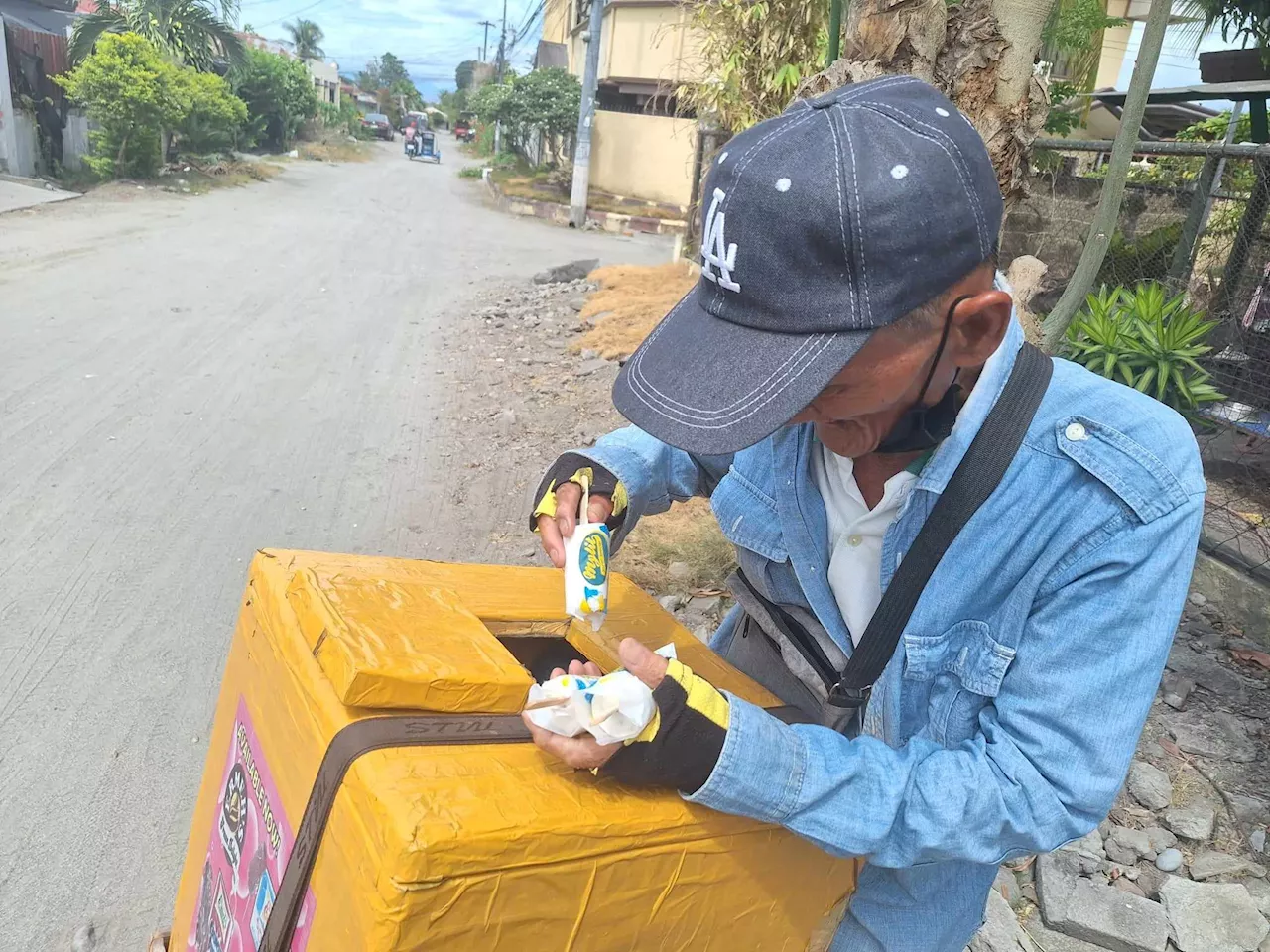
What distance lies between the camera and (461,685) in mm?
1116

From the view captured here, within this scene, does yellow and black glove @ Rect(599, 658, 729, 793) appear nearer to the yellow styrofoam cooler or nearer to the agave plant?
the yellow styrofoam cooler

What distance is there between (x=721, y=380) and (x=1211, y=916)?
217 centimetres

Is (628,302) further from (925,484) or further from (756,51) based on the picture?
(925,484)

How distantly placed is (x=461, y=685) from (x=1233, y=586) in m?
3.70

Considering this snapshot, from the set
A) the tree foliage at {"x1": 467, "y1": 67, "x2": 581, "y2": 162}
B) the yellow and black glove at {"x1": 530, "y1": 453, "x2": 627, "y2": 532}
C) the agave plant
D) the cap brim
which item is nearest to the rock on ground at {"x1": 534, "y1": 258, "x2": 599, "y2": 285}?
the agave plant

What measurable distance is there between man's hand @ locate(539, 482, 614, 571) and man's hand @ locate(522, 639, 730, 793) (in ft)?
1.36

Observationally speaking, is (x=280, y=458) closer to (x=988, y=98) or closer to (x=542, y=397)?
(x=542, y=397)

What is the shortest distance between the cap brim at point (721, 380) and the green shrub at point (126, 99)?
18.0 metres

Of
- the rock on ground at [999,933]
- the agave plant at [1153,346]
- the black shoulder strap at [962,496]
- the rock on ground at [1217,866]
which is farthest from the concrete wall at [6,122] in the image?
the rock on ground at [1217,866]

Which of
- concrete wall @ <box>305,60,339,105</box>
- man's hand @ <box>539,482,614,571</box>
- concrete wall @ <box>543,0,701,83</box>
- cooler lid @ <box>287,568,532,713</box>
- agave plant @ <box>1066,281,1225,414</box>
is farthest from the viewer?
concrete wall @ <box>305,60,339,105</box>

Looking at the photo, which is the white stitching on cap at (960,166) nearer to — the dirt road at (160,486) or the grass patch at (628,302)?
the dirt road at (160,486)

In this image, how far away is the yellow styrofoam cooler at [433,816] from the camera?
934 millimetres

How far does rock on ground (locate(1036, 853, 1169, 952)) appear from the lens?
7.19ft

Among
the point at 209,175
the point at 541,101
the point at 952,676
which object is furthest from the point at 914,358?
the point at 541,101
